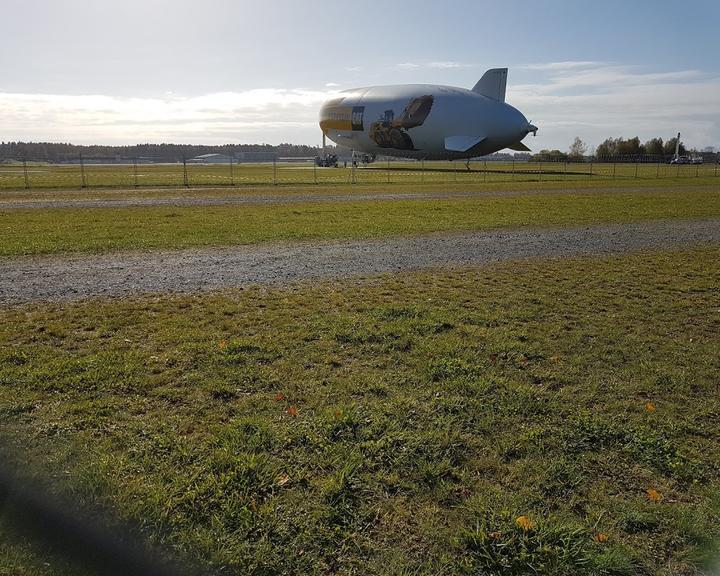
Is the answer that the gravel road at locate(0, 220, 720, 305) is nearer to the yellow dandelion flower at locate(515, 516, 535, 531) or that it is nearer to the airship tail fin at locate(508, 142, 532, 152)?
the yellow dandelion flower at locate(515, 516, 535, 531)

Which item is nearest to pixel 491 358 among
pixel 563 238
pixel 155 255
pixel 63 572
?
pixel 63 572

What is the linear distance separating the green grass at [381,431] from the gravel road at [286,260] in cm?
133

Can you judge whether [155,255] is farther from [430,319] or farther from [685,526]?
[685,526]

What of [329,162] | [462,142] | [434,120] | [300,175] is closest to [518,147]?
[462,142]

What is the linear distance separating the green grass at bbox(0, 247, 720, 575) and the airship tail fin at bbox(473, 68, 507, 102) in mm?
80092

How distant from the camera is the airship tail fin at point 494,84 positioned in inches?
3140

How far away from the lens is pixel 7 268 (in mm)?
9117

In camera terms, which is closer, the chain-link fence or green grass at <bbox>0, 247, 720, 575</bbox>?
green grass at <bbox>0, 247, 720, 575</bbox>

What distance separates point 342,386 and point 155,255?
286 inches

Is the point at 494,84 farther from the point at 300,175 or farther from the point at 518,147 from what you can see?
the point at 300,175

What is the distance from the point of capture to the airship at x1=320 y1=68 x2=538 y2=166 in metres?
72.7

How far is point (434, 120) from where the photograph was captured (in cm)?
7294

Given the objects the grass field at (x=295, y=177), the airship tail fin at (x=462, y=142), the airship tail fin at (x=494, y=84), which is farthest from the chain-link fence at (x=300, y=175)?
the airship tail fin at (x=494, y=84)

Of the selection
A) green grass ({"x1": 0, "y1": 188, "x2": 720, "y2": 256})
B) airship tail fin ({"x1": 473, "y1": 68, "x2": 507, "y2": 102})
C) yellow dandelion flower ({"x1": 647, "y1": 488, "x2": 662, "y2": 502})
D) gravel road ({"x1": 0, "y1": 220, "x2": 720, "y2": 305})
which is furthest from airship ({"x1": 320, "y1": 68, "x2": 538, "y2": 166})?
yellow dandelion flower ({"x1": 647, "y1": 488, "x2": 662, "y2": 502})
